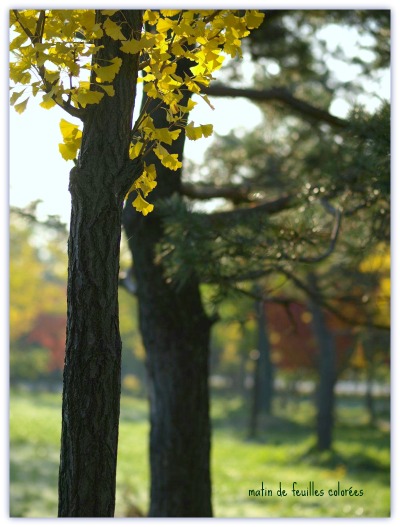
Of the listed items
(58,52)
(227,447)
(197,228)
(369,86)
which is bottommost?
(227,447)

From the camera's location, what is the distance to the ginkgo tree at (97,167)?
2.44m

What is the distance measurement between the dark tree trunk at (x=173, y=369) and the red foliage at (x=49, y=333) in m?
15.5

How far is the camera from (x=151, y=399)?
4832mm

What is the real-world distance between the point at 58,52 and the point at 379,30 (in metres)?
3.71

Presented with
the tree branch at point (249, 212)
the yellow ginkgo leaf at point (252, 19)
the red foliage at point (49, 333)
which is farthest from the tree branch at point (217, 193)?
the red foliage at point (49, 333)

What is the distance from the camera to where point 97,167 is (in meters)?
2.48

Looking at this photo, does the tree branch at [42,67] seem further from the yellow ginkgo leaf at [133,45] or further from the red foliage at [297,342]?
the red foliage at [297,342]

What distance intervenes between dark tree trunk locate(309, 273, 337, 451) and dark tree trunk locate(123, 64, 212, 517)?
286 inches

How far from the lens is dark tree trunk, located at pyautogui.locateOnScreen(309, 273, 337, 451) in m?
12.0

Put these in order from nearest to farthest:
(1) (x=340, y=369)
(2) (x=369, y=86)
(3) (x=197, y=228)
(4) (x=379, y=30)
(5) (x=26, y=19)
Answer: (5) (x=26, y=19) < (3) (x=197, y=228) < (4) (x=379, y=30) < (2) (x=369, y=86) < (1) (x=340, y=369)

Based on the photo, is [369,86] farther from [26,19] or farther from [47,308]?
[47,308]

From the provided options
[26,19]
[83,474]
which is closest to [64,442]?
[83,474]

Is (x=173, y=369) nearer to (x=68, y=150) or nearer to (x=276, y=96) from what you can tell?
(x=276, y=96)

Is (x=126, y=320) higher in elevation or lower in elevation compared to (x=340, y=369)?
higher
